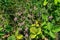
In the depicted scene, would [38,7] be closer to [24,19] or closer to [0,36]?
[24,19]

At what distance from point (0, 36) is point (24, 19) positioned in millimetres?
619

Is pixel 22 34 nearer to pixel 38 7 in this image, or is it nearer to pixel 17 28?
pixel 17 28

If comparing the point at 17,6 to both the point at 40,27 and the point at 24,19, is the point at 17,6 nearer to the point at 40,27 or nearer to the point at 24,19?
the point at 24,19

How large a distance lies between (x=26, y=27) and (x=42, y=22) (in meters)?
0.36

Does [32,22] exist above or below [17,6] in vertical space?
below

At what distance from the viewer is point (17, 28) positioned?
194 inches

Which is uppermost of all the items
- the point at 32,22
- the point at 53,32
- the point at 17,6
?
the point at 17,6

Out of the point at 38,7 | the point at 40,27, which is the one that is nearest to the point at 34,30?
the point at 40,27

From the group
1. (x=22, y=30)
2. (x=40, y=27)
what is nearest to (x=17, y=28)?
(x=22, y=30)

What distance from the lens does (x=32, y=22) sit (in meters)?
4.97

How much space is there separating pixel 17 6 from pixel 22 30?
56 centimetres

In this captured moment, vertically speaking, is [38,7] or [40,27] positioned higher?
[38,7]

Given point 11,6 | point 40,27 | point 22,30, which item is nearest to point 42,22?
point 40,27

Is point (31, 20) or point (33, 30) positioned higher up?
point (31, 20)
